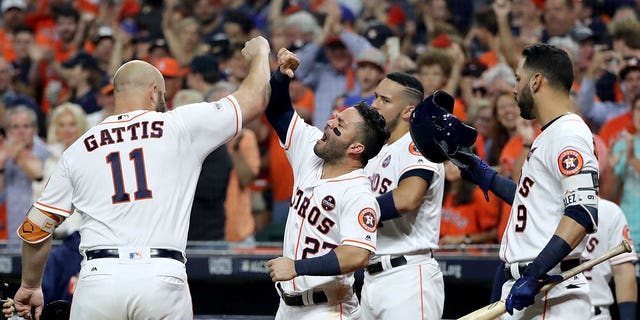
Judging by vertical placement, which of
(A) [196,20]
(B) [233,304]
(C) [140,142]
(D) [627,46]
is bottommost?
(B) [233,304]

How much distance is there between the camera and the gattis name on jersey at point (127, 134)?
4.74 meters

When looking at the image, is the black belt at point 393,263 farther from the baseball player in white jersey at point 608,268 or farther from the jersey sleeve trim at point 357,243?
the baseball player in white jersey at point 608,268

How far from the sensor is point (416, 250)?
5543 millimetres

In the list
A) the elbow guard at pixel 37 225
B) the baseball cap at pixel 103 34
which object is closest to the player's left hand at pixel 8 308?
the elbow guard at pixel 37 225

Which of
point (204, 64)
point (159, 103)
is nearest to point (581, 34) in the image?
point (204, 64)

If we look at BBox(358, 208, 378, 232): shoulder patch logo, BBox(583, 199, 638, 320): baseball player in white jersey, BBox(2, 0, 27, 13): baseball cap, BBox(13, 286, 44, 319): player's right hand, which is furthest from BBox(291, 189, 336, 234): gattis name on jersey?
BBox(2, 0, 27, 13): baseball cap

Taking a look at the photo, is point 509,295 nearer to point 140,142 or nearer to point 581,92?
point 140,142

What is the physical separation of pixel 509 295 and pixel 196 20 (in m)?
7.36

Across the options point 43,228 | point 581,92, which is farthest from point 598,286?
point 43,228

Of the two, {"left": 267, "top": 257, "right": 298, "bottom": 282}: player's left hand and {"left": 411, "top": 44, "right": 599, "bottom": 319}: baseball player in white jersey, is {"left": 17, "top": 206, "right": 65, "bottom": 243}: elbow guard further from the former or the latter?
{"left": 411, "top": 44, "right": 599, "bottom": 319}: baseball player in white jersey

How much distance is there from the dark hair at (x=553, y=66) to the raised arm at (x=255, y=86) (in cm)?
123

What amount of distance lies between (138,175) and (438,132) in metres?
1.42

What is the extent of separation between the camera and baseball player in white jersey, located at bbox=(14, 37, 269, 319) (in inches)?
182

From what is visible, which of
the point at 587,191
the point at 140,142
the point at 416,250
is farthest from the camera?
the point at 416,250
